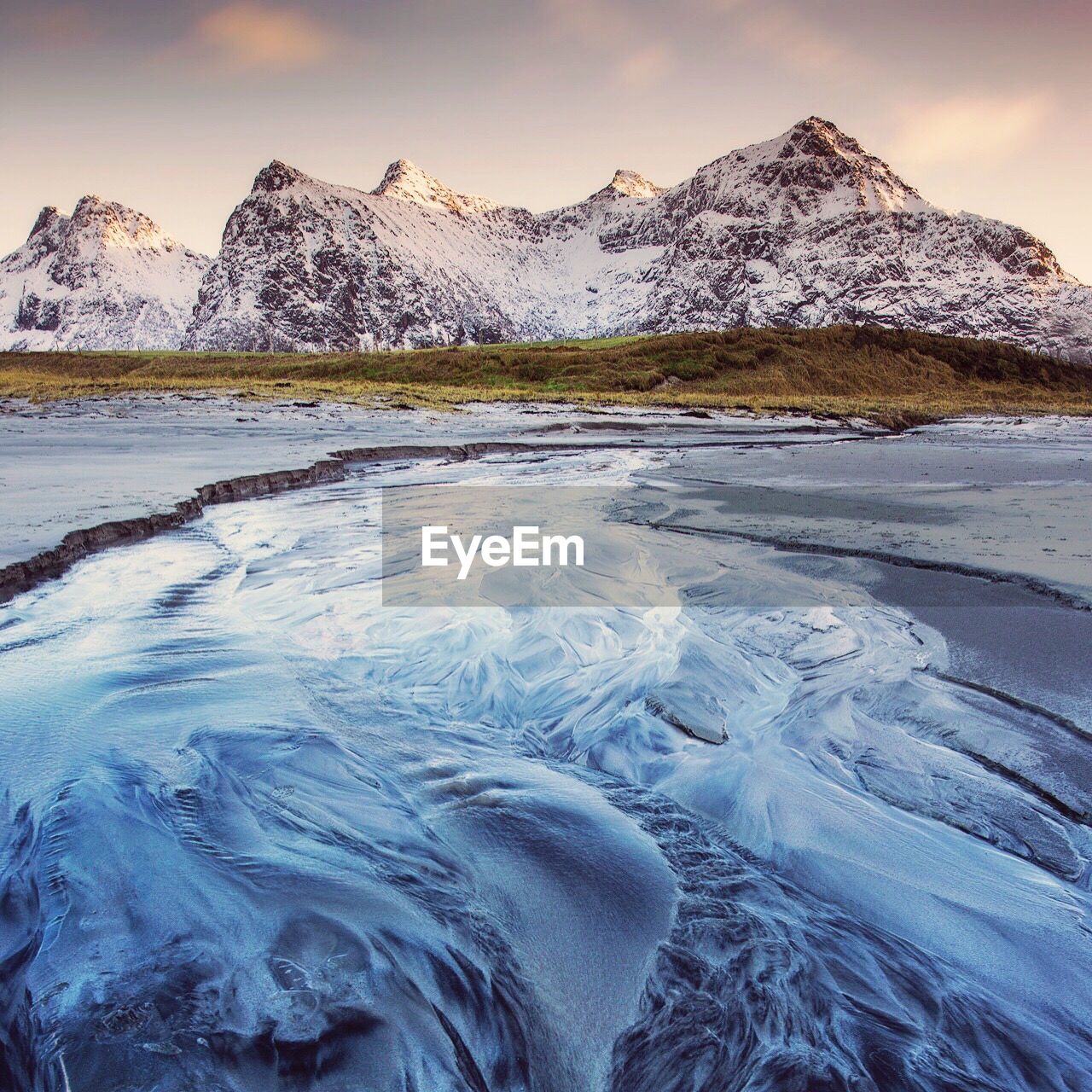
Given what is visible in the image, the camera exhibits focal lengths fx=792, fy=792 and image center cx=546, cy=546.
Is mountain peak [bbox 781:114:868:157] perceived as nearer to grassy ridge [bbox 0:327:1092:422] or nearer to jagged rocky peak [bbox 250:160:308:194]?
jagged rocky peak [bbox 250:160:308:194]

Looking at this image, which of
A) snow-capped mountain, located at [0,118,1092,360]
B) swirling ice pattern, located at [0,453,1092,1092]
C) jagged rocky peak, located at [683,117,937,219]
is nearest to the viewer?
swirling ice pattern, located at [0,453,1092,1092]

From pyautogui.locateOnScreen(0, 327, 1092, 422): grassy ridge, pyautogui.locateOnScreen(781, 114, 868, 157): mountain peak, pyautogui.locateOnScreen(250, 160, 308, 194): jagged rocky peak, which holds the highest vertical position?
pyautogui.locateOnScreen(781, 114, 868, 157): mountain peak

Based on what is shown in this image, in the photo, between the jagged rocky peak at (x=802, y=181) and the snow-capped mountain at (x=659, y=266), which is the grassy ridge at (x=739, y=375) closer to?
the snow-capped mountain at (x=659, y=266)

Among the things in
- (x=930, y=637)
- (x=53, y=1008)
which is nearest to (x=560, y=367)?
(x=930, y=637)

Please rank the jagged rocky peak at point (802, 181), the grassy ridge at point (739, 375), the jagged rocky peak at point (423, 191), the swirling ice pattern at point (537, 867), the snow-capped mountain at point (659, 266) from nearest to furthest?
1. the swirling ice pattern at point (537, 867)
2. the grassy ridge at point (739, 375)
3. the snow-capped mountain at point (659, 266)
4. the jagged rocky peak at point (802, 181)
5. the jagged rocky peak at point (423, 191)

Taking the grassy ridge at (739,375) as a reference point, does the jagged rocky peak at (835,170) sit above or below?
above

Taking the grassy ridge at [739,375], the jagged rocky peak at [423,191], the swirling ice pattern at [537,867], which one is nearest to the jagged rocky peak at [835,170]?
the jagged rocky peak at [423,191]

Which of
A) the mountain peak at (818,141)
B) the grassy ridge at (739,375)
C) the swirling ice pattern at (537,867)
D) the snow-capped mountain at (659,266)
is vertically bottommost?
the swirling ice pattern at (537,867)

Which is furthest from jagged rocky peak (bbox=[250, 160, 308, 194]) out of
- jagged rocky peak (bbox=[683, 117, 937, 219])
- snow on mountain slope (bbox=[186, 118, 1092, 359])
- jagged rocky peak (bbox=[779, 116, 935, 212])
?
jagged rocky peak (bbox=[779, 116, 935, 212])
